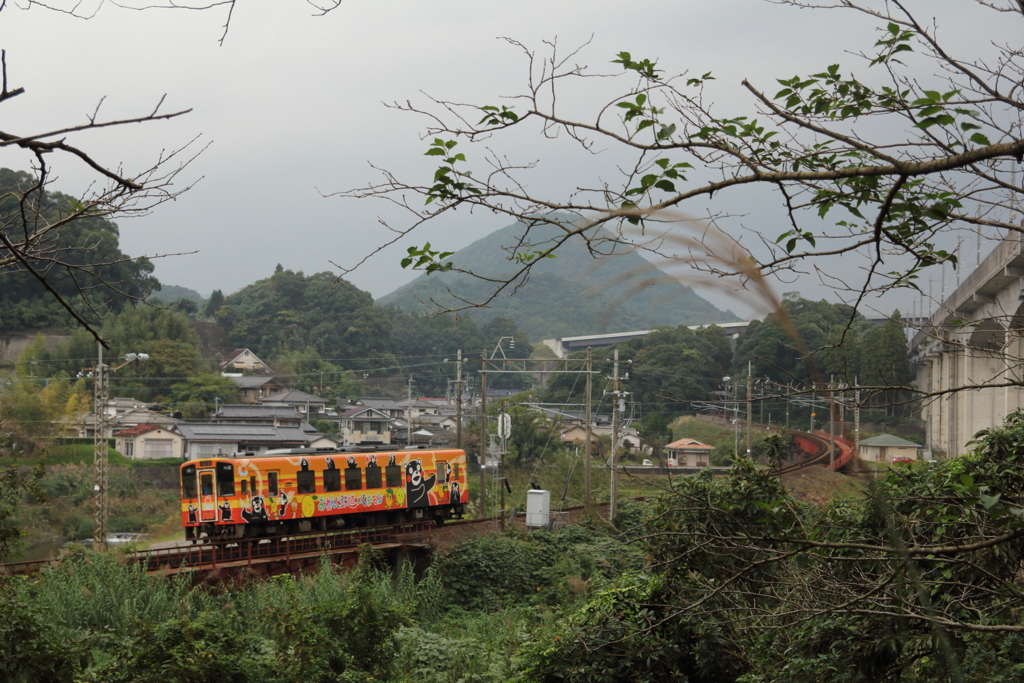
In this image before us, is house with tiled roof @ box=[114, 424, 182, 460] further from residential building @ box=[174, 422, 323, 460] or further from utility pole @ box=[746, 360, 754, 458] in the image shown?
utility pole @ box=[746, 360, 754, 458]

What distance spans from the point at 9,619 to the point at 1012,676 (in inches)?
280

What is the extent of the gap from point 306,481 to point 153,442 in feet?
57.0

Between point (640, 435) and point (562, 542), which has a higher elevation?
point (640, 435)

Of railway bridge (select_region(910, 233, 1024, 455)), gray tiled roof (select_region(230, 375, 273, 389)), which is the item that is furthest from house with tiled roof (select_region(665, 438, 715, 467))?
gray tiled roof (select_region(230, 375, 273, 389))

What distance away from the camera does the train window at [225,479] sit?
16203mm

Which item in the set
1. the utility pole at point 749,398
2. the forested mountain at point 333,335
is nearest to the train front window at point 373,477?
the utility pole at point 749,398

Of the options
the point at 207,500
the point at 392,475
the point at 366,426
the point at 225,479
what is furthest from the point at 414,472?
the point at 366,426

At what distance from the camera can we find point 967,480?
2.27 m

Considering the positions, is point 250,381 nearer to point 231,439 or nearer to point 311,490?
point 231,439

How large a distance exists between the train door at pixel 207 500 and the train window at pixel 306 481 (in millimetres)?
1645

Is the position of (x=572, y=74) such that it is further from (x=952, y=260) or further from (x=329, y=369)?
(x=329, y=369)

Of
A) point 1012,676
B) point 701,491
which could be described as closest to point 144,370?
point 701,491

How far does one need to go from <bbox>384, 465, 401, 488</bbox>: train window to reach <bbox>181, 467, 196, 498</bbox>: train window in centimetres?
407

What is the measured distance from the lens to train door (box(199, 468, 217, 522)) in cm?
1628
